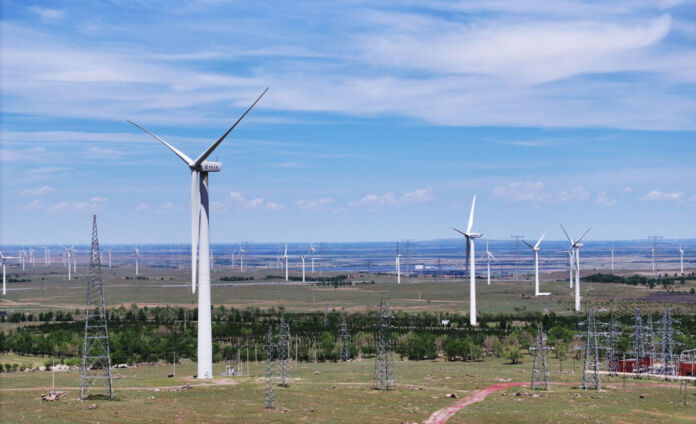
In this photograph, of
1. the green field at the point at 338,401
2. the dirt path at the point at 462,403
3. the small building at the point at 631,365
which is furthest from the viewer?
the small building at the point at 631,365

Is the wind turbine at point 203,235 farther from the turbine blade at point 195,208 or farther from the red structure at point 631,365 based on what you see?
the red structure at point 631,365

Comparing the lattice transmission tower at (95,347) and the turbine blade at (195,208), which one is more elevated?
the turbine blade at (195,208)

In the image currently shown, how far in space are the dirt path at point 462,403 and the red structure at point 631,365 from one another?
51.4 ft

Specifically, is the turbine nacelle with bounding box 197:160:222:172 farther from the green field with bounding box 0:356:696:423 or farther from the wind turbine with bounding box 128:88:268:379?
the green field with bounding box 0:356:696:423

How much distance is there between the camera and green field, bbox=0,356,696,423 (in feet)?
206

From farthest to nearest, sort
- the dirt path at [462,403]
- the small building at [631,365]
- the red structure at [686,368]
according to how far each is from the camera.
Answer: the small building at [631,365]
the red structure at [686,368]
the dirt path at [462,403]

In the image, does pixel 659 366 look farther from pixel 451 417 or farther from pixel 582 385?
pixel 451 417

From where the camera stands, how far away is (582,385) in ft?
265

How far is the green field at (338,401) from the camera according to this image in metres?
62.7

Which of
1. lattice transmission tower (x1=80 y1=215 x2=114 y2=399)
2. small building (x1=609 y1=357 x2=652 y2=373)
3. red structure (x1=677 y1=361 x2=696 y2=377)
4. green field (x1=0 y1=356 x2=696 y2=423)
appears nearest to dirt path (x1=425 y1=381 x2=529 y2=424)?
green field (x1=0 y1=356 x2=696 y2=423)

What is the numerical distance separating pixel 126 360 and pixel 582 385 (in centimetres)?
5205

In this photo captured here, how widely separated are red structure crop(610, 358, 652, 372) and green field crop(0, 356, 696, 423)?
17.7 ft

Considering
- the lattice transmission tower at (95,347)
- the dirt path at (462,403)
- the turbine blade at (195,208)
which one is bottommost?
the dirt path at (462,403)

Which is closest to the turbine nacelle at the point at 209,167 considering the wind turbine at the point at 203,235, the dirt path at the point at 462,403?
the wind turbine at the point at 203,235
